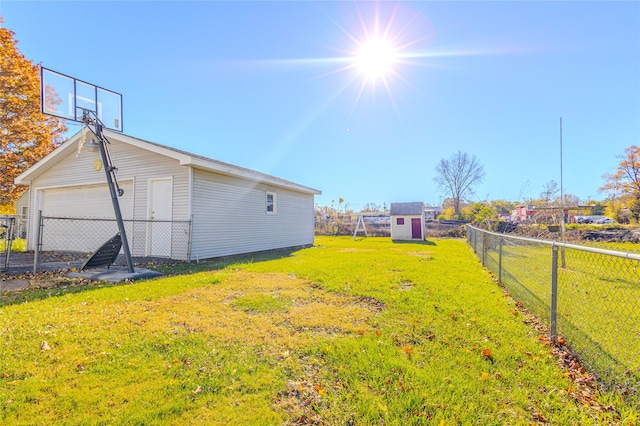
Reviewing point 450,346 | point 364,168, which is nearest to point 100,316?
point 450,346

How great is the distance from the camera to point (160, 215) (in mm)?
8844

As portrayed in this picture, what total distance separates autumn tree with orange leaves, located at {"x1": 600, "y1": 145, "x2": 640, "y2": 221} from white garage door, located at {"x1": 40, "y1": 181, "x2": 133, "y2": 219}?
36211 mm

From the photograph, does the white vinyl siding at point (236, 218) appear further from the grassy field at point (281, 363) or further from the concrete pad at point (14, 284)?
the grassy field at point (281, 363)

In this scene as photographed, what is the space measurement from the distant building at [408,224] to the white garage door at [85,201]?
53.2ft

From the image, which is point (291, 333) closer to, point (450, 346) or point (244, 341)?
point (244, 341)

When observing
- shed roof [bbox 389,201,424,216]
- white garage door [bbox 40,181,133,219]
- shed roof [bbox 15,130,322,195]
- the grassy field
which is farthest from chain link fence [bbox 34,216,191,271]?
shed roof [bbox 389,201,424,216]

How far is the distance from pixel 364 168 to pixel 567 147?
20704 mm

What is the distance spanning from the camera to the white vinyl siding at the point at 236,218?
864cm

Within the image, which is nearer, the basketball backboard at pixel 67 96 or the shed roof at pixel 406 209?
the basketball backboard at pixel 67 96

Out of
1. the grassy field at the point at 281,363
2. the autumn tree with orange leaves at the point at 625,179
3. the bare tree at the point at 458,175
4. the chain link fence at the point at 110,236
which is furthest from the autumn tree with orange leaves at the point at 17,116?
the autumn tree with orange leaves at the point at 625,179

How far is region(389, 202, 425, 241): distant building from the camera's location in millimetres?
19984

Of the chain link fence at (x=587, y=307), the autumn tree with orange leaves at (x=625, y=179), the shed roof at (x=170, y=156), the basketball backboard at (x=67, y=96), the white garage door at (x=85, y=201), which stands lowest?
the chain link fence at (x=587, y=307)

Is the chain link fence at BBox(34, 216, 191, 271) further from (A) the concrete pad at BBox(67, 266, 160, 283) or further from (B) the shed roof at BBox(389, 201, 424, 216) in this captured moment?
(B) the shed roof at BBox(389, 201, 424, 216)

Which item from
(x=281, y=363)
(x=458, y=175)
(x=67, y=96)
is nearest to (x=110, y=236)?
(x=67, y=96)
